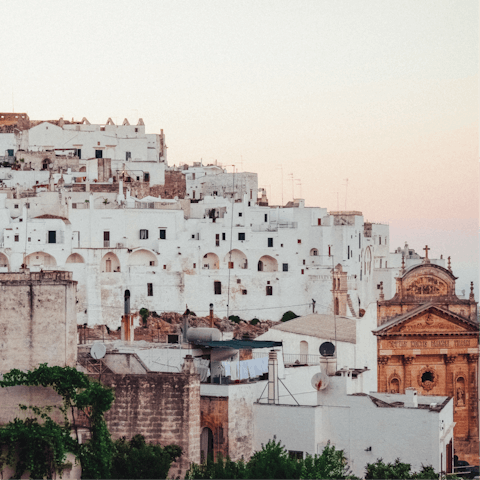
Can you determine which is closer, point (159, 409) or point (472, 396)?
point (159, 409)

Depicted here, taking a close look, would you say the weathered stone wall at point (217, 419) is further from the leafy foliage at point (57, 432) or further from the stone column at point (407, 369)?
the stone column at point (407, 369)

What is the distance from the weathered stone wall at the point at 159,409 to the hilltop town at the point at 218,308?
0.03m

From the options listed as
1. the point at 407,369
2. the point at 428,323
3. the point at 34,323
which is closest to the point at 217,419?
the point at 34,323

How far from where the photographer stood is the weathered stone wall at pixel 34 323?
89.4 feet

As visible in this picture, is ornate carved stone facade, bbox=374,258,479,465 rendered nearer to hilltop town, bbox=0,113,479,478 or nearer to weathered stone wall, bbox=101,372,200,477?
hilltop town, bbox=0,113,479,478

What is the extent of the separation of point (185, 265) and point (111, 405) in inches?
1492

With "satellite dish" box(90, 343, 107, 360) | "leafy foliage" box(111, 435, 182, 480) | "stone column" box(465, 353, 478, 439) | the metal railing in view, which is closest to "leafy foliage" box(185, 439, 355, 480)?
"leafy foliage" box(111, 435, 182, 480)

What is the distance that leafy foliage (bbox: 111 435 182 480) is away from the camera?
26.5 metres

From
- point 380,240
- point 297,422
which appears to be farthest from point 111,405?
point 380,240

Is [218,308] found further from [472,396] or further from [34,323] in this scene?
[34,323]

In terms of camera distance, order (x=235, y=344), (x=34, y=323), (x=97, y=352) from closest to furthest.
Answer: (x=34, y=323)
(x=97, y=352)
(x=235, y=344)

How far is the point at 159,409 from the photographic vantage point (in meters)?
27.9

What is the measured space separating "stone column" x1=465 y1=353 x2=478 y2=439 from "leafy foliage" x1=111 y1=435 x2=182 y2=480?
550 inches

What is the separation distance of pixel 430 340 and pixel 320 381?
8972 mm
